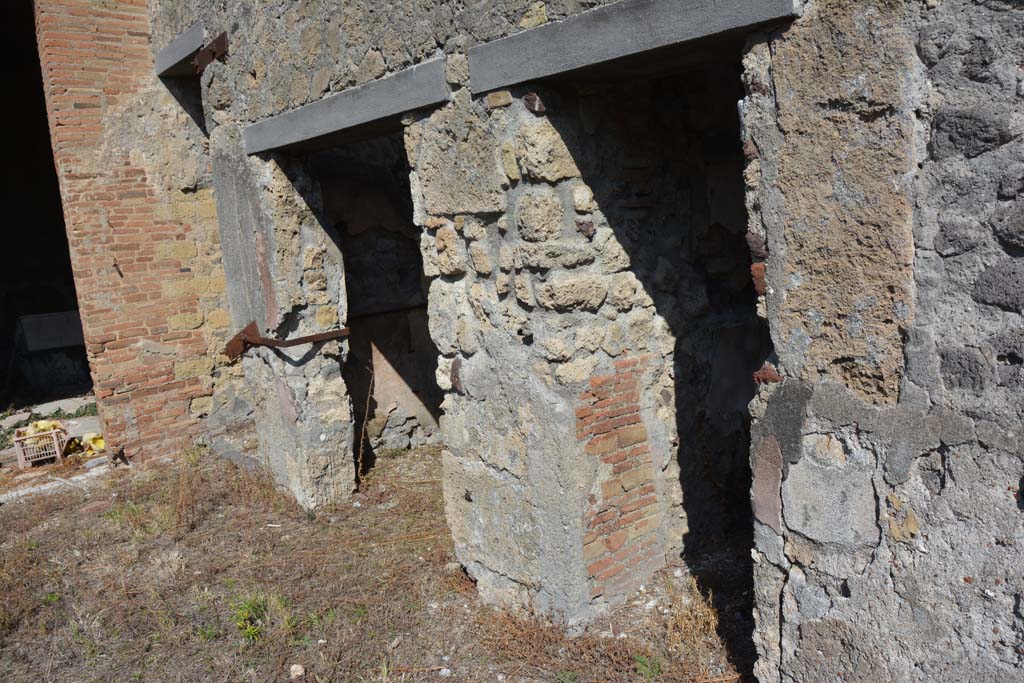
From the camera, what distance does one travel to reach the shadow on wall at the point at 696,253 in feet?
10.5

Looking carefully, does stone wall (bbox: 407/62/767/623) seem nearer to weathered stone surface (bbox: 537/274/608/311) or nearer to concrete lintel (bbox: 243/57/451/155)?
weathered stone surface (bbox: 537/274/608/311)

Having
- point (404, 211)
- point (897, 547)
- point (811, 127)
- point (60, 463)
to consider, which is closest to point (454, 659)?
point (897, 547)

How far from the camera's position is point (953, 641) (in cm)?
211

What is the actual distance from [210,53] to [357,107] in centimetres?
201

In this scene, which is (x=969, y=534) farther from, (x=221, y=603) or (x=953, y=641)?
(x=221, y=603)

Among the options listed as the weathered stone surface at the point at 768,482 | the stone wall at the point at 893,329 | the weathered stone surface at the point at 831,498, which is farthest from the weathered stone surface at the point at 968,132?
the weathered stone surface at the point at 768,482

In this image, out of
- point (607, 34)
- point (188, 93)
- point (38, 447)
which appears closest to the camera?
point (607, 34)

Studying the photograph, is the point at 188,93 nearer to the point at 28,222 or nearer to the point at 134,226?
the point at 134,226

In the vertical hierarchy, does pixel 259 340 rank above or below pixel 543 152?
below

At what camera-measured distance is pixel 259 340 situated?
213 inches

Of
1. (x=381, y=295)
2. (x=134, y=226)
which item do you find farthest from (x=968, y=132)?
(x=134, y=226)

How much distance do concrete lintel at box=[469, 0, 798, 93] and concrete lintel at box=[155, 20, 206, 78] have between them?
3174mm

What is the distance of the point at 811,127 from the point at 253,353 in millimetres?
4525

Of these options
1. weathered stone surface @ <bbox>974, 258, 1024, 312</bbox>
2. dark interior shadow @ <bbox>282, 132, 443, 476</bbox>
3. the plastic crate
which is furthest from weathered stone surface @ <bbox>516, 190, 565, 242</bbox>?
the plastic crate
